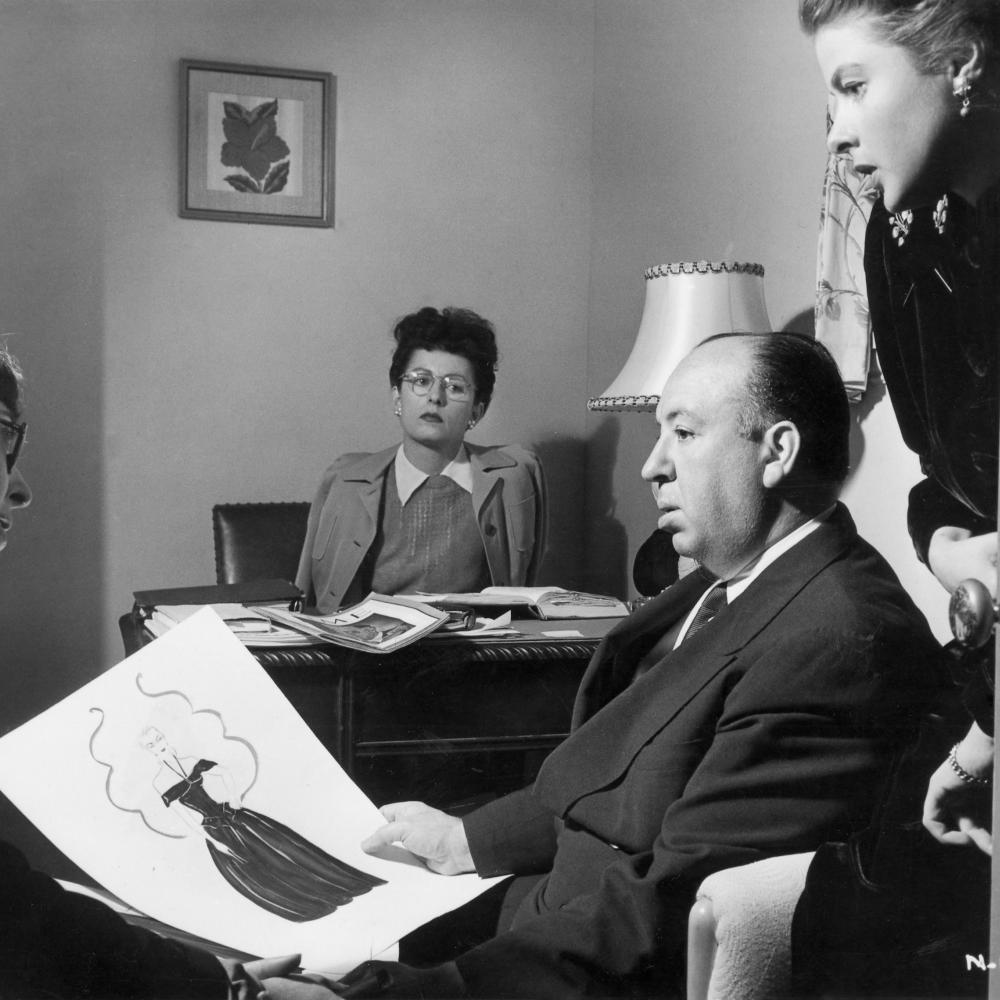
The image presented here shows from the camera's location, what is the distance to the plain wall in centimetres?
140

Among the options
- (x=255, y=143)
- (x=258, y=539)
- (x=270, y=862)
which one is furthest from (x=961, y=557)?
(x=258, y=539)

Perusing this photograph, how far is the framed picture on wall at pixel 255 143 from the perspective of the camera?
1.63 m

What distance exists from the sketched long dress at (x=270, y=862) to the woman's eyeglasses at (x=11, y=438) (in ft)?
1.07

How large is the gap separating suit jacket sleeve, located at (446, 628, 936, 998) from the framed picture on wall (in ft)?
4.22

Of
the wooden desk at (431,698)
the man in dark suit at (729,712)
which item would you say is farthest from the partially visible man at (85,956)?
the wooden desk at (431,698)

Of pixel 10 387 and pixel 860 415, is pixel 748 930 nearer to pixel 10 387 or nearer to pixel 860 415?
pixel 860 415

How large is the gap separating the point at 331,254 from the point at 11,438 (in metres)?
1.17

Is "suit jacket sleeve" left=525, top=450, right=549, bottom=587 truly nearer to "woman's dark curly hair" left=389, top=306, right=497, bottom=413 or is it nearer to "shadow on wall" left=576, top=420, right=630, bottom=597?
"shadow on wall" left=576, top=420, right=630, bottom=597

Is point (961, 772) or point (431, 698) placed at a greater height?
point (961, 772)

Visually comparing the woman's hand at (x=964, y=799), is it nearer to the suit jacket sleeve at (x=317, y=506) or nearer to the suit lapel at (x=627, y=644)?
the suit lapel at (x=627, y=644)

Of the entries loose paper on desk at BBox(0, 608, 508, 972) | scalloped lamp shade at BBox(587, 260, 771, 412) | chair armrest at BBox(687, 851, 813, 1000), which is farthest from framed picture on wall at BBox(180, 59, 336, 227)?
chair armrest at BBox(687, 851, 813, 1000)

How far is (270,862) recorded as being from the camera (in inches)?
35.4

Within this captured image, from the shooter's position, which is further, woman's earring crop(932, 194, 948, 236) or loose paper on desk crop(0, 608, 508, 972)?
loose paper on desk crop(0, 608, 508, 972)

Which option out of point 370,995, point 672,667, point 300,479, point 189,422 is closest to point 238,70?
point 189,422
